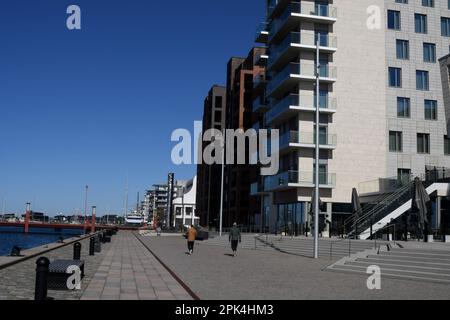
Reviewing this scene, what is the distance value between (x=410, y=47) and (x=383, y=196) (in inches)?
585

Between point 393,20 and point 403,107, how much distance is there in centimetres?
764

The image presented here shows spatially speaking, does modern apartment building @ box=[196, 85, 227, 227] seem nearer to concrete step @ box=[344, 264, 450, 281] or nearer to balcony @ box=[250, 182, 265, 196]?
balcony @ box=[250, 182, 265, 196]

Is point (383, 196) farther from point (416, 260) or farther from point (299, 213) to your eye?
point (416, 260)

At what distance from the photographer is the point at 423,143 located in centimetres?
4553

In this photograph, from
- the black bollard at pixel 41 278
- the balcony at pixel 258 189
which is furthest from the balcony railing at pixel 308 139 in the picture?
the black bollard at pixel 41 278

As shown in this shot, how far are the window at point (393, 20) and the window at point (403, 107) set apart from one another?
20.6ft

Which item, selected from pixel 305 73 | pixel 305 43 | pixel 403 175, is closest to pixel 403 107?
pixel 403 175

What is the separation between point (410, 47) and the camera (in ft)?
152

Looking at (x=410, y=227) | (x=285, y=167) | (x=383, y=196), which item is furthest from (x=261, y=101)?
(x=410, y=227)

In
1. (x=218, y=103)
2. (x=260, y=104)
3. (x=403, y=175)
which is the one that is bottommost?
(x=403, y=175)

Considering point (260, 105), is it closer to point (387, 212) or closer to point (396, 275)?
point (387, 212)

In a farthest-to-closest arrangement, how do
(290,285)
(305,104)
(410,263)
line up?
(305,104), (410,263), (290,285)
